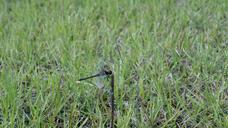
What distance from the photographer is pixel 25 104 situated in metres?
1.70

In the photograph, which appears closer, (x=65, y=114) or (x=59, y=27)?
(x=65, y=114)

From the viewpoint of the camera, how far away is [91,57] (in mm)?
1979

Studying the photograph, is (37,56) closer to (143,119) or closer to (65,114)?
(65,114)

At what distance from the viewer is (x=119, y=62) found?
6.27ft

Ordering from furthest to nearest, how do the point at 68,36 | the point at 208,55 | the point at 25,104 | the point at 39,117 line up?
1. the point at 68,36
2. the point at 208,55
3. the point at 25,104
4. the point at 39,117

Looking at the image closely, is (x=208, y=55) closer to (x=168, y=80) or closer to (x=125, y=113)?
(x=168, y=80)

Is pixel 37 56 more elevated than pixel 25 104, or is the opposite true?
pixel 37 56

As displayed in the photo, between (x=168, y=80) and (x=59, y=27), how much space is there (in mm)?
822

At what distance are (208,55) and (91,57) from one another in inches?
22.9

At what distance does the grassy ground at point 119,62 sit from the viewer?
162 cm

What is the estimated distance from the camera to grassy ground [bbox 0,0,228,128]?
5.30 feet

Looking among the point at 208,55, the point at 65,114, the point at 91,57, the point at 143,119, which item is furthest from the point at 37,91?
the point at 208,55

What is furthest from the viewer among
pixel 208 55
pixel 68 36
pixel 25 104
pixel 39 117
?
pixel 68 36

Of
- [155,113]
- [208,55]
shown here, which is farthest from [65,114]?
[208,55]
